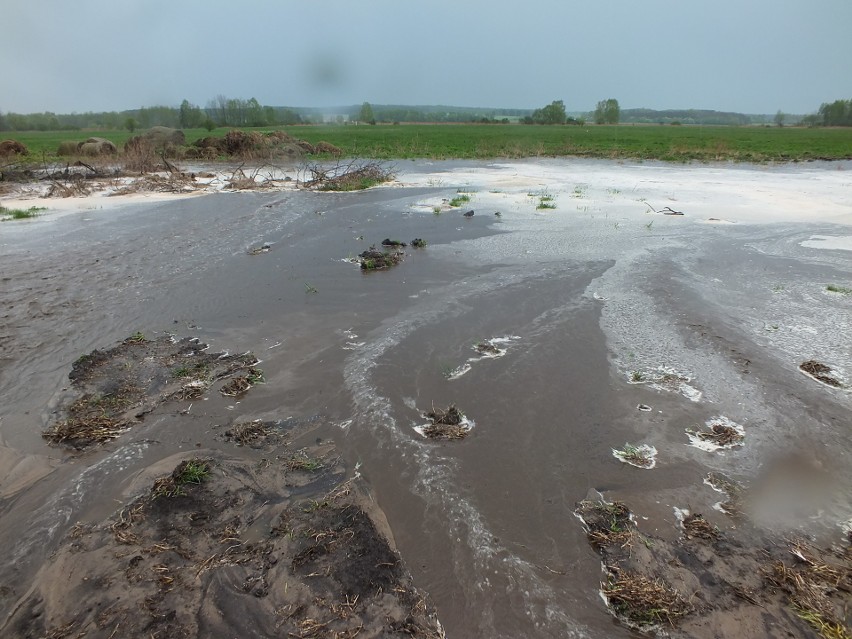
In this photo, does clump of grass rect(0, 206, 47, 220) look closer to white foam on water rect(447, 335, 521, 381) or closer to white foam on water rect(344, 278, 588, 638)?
white foam on water rect(344, 278, 588, 638)

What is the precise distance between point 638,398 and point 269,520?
4.31m

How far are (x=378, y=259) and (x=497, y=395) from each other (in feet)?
19.2

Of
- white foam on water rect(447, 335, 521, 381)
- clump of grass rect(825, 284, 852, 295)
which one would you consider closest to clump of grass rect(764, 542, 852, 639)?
white foam on water rect(447, 335, 521, 381)

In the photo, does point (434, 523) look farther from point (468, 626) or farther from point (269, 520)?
point (269, 520)

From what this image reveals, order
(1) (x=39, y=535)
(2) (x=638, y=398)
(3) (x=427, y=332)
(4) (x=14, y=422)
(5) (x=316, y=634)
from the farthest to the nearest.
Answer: (3) (x=427, y=332)
(2) (x=638, y=398)
(4) (x=14, y=422)
(1) (x=39, y=535)
(5) (x=316, y=634)

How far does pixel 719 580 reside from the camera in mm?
3369

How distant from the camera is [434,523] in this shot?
3.91 metres

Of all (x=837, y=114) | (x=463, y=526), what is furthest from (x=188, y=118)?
(x=837, y=114)

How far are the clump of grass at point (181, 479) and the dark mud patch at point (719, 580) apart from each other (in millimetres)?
3351

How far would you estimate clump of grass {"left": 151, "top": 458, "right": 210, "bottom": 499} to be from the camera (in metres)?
3.95

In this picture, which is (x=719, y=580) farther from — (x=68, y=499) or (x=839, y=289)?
(x=839, y=289)

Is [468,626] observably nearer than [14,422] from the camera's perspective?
Yes

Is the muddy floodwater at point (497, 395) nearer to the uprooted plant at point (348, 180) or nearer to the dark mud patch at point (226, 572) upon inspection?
the dark mud patch at point (226, 572)

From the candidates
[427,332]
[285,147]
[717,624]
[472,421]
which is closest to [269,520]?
[472,421]
